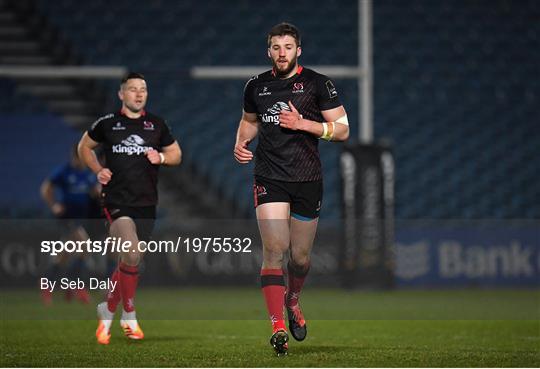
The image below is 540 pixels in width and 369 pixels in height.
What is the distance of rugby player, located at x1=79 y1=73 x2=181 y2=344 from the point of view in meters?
8.01

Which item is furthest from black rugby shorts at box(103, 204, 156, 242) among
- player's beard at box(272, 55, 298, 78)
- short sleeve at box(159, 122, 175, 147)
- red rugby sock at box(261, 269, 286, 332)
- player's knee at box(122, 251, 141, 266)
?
player's beard at box(272, 55, 298, 78)

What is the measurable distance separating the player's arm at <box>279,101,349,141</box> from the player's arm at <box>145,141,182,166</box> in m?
1.65

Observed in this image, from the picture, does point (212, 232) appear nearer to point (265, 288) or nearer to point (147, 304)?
point (147, 304)

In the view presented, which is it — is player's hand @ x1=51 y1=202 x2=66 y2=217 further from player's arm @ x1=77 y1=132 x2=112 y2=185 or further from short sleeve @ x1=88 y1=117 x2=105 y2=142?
short sleeve @ x1=88 y1=117 x2=105 y2=142

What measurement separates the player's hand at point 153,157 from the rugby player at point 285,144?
123 cm

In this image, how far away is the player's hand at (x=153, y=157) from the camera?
8078 mm

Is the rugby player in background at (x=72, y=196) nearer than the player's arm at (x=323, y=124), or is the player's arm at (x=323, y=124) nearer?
the player's arm at (x=323, y=124)

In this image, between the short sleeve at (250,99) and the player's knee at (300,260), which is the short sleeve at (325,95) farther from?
the player's knee at (300,260)

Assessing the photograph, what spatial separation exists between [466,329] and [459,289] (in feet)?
22.7

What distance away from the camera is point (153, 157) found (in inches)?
→ 318

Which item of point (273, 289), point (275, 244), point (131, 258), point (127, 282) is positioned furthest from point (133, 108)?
point (273, 289)

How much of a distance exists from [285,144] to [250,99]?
366mm

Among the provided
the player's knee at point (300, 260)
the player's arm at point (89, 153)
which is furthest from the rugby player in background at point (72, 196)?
the player's knee at point (300, 260)

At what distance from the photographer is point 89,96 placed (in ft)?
63.1
